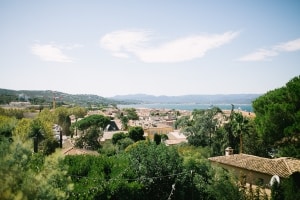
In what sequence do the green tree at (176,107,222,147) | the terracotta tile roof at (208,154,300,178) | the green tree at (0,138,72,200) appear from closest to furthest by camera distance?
1. the green tree at (0,138,72,200)
2. the terracotta tile roof at (208,154,300,178)
3. the green tree at (176,107,222,147)

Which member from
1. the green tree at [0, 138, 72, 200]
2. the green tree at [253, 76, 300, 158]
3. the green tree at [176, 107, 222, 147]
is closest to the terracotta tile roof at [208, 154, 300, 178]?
the green tree at [253, 76, 300, 158]

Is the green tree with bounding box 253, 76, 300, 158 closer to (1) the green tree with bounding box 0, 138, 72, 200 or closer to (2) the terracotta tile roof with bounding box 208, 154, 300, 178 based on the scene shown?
(2) the terracotta tile roof with bounding box 208, 154, 300, 178

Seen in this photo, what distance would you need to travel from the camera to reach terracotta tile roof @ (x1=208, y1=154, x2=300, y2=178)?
2592 cm

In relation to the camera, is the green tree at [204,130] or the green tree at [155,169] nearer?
the green tree at [155,169]

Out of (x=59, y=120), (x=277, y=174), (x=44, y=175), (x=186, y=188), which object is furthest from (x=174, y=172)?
(x=59, y=120)

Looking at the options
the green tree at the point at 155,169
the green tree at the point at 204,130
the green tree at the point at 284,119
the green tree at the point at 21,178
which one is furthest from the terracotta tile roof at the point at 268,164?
the green tree at the point at 21,178

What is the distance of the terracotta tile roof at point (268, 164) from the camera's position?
25920mm

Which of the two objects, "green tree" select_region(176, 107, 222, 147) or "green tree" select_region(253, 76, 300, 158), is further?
"green tree" select_region(176, 107, 222, 147)

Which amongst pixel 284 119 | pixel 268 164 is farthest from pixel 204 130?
pixel 284 119

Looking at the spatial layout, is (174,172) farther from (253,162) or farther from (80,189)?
(253,162)

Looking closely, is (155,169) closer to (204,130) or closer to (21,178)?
(21,178)

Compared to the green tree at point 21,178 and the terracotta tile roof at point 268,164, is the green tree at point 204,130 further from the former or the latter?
the green tree at point 21,178

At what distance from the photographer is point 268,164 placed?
27.7 meters

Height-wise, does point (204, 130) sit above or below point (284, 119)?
below
